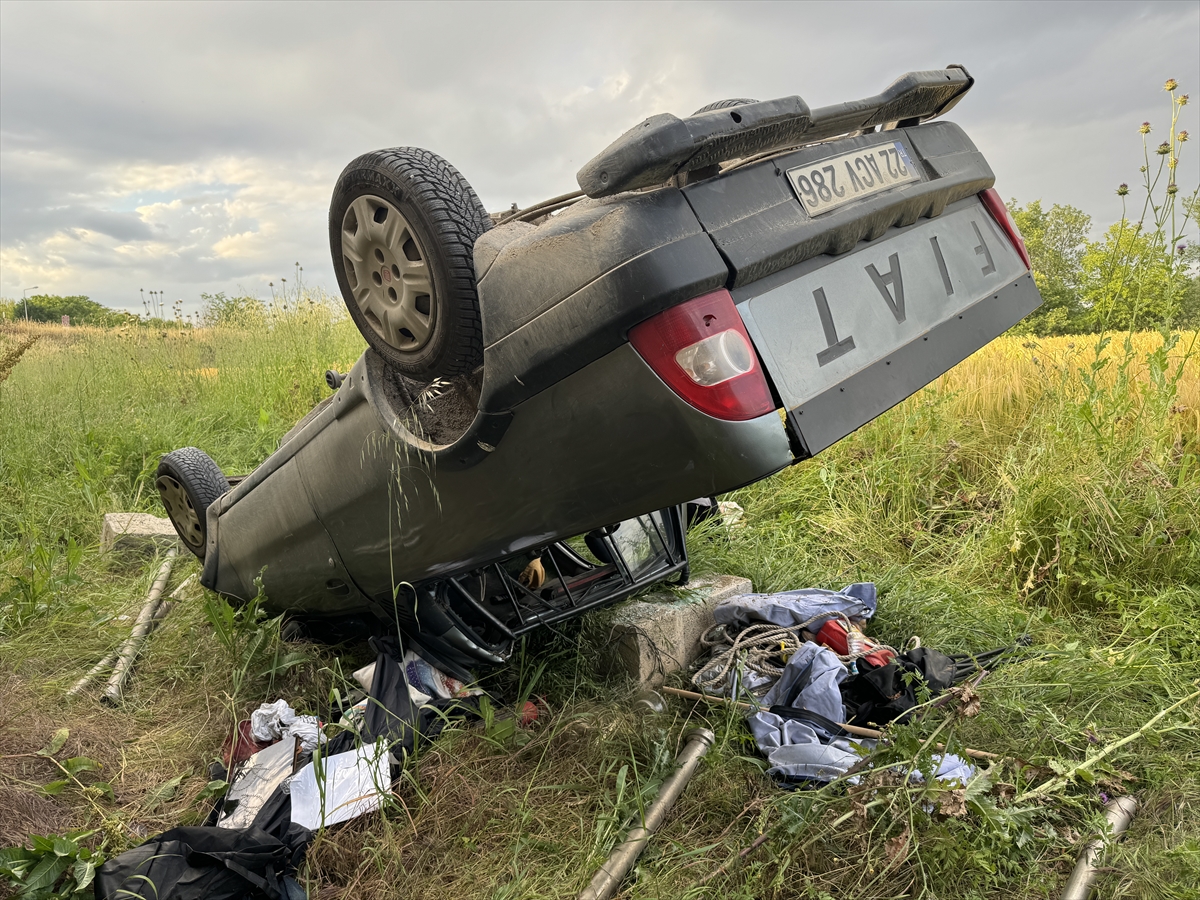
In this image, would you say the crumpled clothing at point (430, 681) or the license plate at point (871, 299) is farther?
the crumpled clothing at point (430, 681)

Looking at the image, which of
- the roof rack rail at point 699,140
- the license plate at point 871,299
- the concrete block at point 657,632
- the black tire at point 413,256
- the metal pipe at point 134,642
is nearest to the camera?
the roof rack rail at point 699,140

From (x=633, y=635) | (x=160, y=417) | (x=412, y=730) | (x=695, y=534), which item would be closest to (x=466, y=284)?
(x=412, y=730)

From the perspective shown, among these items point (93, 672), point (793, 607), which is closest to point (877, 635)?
point (793, 607)

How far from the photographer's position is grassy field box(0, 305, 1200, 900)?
6.99ft

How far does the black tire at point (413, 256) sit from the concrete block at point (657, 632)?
156 centimetres

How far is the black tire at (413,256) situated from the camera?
6.14 feet

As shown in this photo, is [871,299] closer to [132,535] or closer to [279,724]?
[279,724]

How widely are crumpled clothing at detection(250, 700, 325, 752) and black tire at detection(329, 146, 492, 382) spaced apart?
1.49 m

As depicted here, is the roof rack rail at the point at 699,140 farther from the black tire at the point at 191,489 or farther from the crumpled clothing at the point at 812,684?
the black tire at the point at 191,489

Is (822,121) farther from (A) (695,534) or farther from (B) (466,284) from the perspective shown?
(A) (695,534)

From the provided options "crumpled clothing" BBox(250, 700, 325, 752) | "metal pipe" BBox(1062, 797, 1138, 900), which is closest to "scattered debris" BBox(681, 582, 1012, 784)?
"metal pipe" BBox(1062, 797, 1138, 900)

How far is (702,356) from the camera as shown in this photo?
5.20 ft

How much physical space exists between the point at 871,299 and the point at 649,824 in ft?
5.15

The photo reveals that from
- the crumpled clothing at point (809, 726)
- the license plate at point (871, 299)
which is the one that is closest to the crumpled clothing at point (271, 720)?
the crumpled clothing at point (809, 726)
